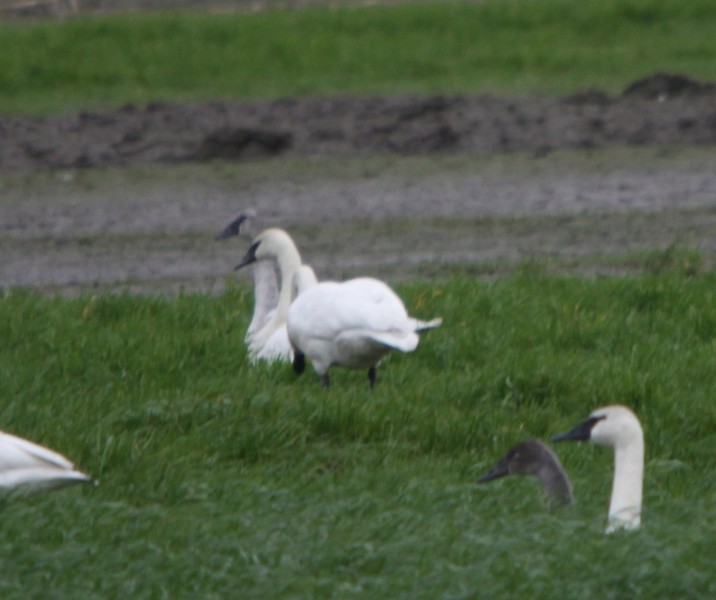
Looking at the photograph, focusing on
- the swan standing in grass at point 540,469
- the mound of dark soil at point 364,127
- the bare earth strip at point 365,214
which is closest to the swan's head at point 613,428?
the swan standing in grass at point 540,469

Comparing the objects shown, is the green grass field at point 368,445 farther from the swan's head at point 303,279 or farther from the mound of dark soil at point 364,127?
the mound of dark soil at point 364,127

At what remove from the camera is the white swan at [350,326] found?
7328mm

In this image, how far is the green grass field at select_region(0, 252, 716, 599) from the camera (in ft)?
16.3

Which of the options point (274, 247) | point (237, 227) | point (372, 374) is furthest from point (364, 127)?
point (372, 374)

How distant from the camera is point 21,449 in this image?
18.7 feet

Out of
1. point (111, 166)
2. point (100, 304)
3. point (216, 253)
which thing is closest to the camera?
point (100, 304)

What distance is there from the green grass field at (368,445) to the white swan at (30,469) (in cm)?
7

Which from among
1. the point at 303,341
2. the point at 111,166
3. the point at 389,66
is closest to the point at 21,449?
the point at 303,341

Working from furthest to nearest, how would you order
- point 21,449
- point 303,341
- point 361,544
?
point 303,341 < point 21,449 < point 361,544

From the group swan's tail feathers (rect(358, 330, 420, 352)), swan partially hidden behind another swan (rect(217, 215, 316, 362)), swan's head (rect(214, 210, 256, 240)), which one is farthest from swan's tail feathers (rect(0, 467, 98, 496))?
swan's head (rect(214, 210, 256, 240))

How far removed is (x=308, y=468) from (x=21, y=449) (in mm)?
1262

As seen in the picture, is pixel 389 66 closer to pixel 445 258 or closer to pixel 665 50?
pixel 665 50

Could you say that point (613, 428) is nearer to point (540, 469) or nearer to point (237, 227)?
point (540, 469)

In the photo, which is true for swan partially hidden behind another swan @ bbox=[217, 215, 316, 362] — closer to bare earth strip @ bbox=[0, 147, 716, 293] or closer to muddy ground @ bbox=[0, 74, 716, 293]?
muddy ground @ bbox=[0, 74, 716, 293]
